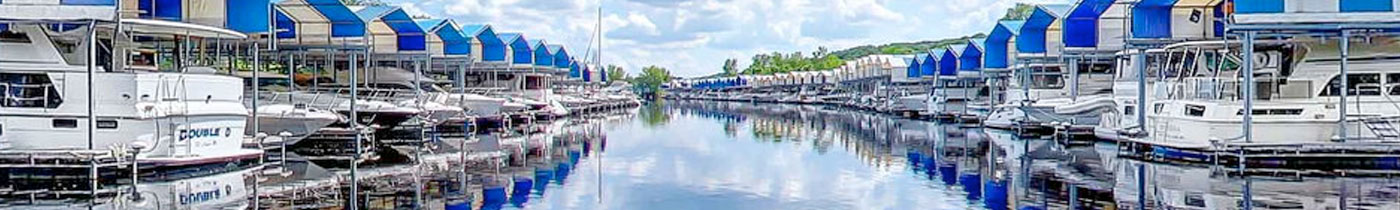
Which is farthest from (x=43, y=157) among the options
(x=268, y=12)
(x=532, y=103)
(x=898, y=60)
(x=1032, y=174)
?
(x=898, y=60)

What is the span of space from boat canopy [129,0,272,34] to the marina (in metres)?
0.04

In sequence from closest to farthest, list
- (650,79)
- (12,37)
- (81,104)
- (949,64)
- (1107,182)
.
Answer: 1. (81,104)
2. (12,37)
3. (1107,182)
4. (949,64)
5. (650,79)

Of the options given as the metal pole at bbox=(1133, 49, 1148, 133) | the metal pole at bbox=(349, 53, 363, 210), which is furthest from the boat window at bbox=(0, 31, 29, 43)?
the metal pole at bbox=(1133, 49, 1148, 133)

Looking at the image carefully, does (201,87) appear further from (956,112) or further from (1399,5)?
(956,112)

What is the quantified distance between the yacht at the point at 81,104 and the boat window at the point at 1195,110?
15397mm

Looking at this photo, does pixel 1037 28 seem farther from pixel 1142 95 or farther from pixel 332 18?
pixel 332 18

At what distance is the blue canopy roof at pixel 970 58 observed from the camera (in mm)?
57750

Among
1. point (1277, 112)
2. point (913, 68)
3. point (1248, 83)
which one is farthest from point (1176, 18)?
point (913, 68)

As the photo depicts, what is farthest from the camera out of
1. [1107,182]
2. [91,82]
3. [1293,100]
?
[1293,100]

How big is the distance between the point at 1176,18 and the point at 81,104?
19330 mm

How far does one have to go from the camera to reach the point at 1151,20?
2948cm

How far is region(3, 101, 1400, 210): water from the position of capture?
59.2ft

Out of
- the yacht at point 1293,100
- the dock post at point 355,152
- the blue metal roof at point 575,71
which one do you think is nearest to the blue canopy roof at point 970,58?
the dock post at point 355,152

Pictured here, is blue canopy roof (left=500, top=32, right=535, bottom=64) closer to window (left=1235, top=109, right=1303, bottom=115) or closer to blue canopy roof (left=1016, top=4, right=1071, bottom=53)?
blue canopy roof (left=1016, top=4, right=1071, bottom=53)
